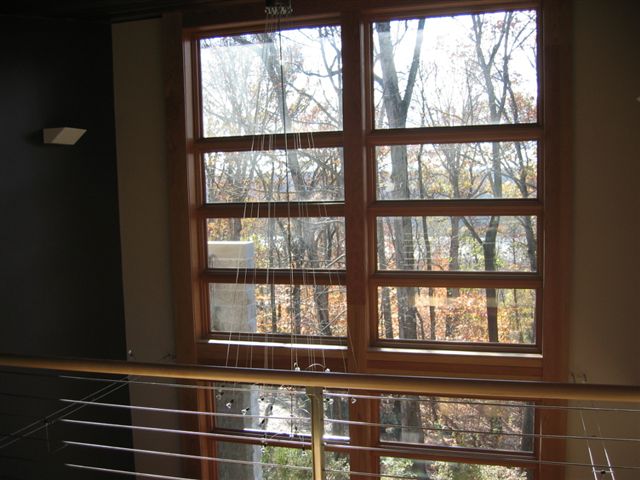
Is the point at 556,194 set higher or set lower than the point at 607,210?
higher

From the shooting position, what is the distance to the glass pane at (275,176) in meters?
4.32

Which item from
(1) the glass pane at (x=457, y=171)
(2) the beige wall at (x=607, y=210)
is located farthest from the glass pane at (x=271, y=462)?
(1) the glass pane at (x=457, y=171)

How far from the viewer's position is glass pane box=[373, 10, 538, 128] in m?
3.95

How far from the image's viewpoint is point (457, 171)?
13.5 ft

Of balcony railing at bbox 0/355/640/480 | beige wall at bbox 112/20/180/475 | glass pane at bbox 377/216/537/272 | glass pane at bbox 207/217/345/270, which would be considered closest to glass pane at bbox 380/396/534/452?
balcony railing at bbox 0/355/640/480

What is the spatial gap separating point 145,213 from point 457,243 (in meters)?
2.38

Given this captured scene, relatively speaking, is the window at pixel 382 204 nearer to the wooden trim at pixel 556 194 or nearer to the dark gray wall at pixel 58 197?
the wooden trim at pixel 556 194

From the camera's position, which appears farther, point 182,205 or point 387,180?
point 182,205

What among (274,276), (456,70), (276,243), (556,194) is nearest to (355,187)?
(276,243)

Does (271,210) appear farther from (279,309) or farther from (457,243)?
(457,243)

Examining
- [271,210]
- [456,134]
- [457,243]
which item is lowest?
[457,243]

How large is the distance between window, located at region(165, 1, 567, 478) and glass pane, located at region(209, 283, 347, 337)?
0.5 inches

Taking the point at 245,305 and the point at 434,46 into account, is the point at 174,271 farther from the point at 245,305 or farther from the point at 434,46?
the point at 434,46

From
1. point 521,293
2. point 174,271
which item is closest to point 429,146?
point 521,293
